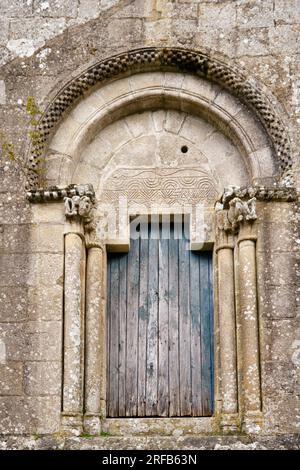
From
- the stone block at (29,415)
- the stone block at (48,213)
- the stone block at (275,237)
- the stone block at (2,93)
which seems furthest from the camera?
the stone block at (2,93)

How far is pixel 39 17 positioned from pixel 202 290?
3.41m

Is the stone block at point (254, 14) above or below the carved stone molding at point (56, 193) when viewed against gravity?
above

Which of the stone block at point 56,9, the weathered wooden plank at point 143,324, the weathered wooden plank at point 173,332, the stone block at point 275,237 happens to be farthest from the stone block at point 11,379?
the stone block at point 56,9

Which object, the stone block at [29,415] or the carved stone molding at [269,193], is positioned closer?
the stone block at [29,415]

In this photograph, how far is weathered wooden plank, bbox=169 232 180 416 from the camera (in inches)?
441

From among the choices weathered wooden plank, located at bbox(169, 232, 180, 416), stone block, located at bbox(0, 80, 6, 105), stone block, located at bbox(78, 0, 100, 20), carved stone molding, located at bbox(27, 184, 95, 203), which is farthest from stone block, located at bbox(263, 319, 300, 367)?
stone block, located at bbox(78, 0, 100, 20)

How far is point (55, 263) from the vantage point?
11148 mm

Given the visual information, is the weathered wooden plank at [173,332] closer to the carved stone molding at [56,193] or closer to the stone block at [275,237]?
the stone block at [275,237]

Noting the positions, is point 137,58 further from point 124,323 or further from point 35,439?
point 35,439

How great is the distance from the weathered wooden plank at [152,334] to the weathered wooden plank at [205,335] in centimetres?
48

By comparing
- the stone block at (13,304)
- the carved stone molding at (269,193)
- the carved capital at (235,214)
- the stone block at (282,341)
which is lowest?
the stone block at (282,341)

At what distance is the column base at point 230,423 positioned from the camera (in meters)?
10.7

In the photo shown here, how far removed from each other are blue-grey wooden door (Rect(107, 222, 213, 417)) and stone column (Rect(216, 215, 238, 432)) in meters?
0.31

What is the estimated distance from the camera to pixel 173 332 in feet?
37.4
